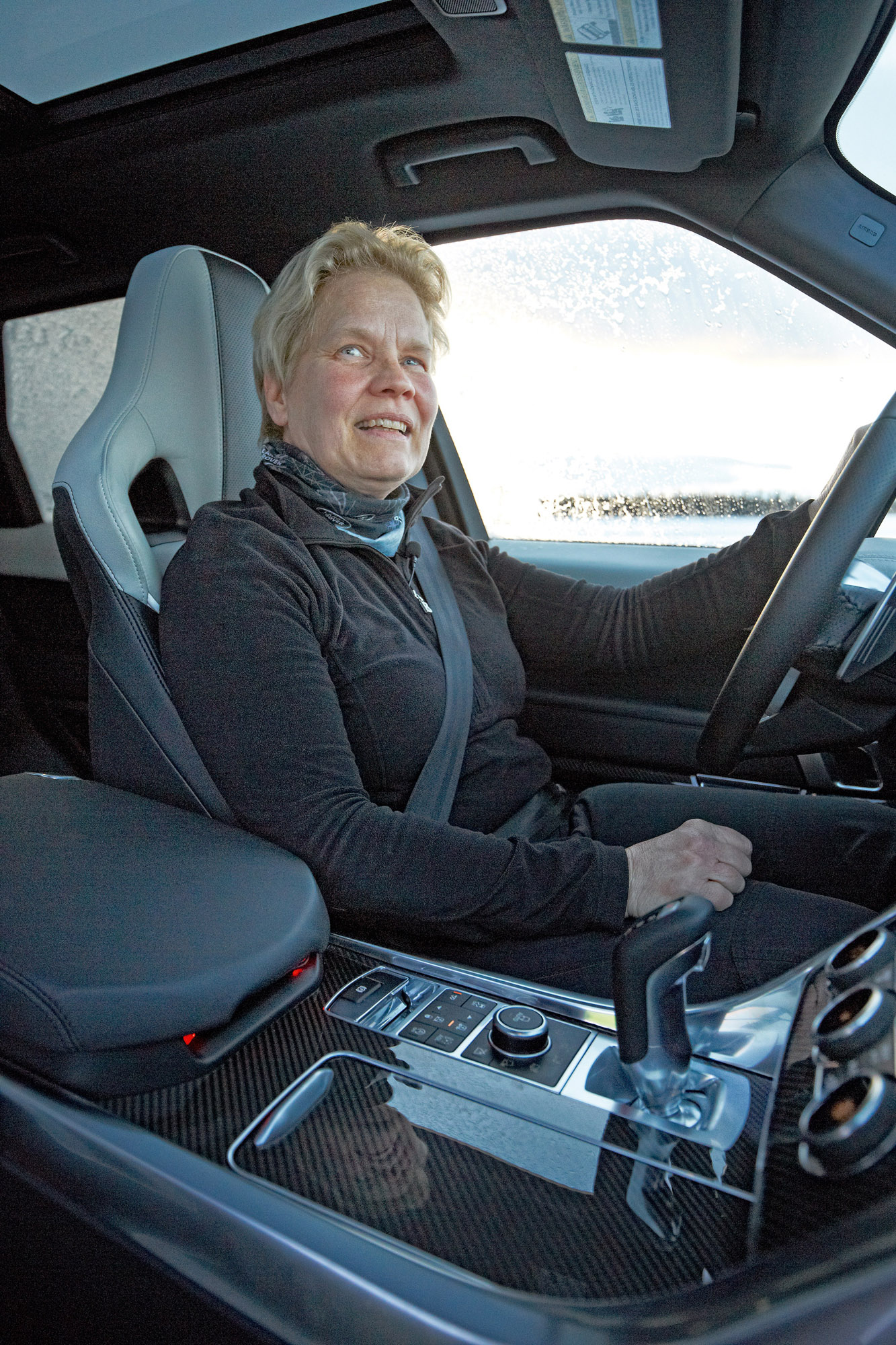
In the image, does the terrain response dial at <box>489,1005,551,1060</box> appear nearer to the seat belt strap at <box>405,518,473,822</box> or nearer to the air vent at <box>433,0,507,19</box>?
the seat belt strap at <box>405,518,473,822</box>

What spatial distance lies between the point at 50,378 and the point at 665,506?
1.65 meters

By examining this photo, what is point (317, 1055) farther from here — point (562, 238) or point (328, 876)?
point (562, 238)

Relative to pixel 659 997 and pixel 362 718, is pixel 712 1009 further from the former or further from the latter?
pixel 362 718

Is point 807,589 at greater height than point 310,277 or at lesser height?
lesser

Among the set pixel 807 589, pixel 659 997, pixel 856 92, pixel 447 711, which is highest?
pixel 856 92

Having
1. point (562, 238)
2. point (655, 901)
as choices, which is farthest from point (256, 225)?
point (655, 901)

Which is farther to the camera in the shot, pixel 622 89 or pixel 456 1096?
pixel 622 89

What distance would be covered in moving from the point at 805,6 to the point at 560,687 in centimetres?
126

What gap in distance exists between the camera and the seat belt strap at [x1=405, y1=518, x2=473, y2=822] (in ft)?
4.17

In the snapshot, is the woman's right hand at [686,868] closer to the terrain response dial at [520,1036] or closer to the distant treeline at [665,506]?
the terrain response dial at [520,1036]

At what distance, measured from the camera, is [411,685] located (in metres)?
1.27

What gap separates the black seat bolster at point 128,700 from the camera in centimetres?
113

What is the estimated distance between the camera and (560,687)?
2.03 m

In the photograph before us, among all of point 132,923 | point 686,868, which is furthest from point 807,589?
point 132,923
